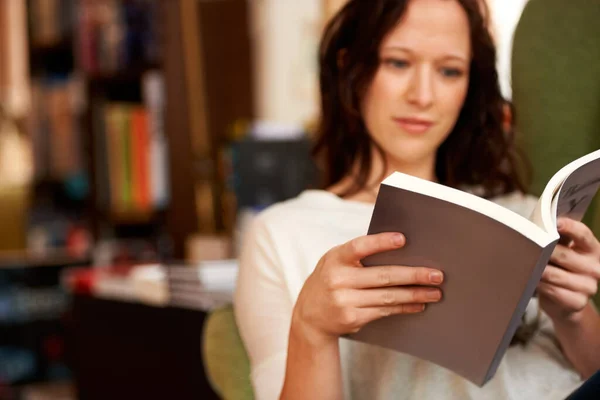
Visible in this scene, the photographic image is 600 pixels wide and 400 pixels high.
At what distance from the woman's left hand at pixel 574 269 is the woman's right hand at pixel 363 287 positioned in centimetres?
18

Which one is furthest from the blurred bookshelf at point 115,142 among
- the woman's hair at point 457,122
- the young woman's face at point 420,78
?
the young woman's face at point 420,78

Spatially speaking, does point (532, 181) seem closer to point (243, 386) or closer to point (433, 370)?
point (433, 370)

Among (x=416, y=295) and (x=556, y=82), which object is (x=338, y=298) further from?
(x=556, y=82)

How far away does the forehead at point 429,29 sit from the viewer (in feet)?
3.03

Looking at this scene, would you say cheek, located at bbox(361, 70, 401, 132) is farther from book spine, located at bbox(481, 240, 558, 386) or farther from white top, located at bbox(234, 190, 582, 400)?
book spine, located at bbox(481, 240, 558, 386)

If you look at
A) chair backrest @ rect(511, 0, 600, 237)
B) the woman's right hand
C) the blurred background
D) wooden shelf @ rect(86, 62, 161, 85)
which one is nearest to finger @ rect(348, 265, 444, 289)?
the woman's right hand

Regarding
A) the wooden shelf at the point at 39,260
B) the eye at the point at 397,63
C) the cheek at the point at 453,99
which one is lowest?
the wooden shelf at the point at 39,260

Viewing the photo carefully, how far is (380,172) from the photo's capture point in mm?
1011

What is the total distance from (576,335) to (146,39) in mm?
1842

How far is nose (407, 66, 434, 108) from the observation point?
3.00ft

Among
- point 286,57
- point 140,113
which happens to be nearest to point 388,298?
point 286,57

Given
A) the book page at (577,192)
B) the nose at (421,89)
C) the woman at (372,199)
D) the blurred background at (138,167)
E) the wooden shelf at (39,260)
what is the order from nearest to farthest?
the book page at (577,192) < the woman at (372,199) < the nose at (421,89) < the blurred background at (138,167) < the wooden shelf at (39,260)

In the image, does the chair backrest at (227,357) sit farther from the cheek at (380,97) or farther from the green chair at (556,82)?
the green chair at (556,82)

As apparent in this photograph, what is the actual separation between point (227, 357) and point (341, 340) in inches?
6.5
